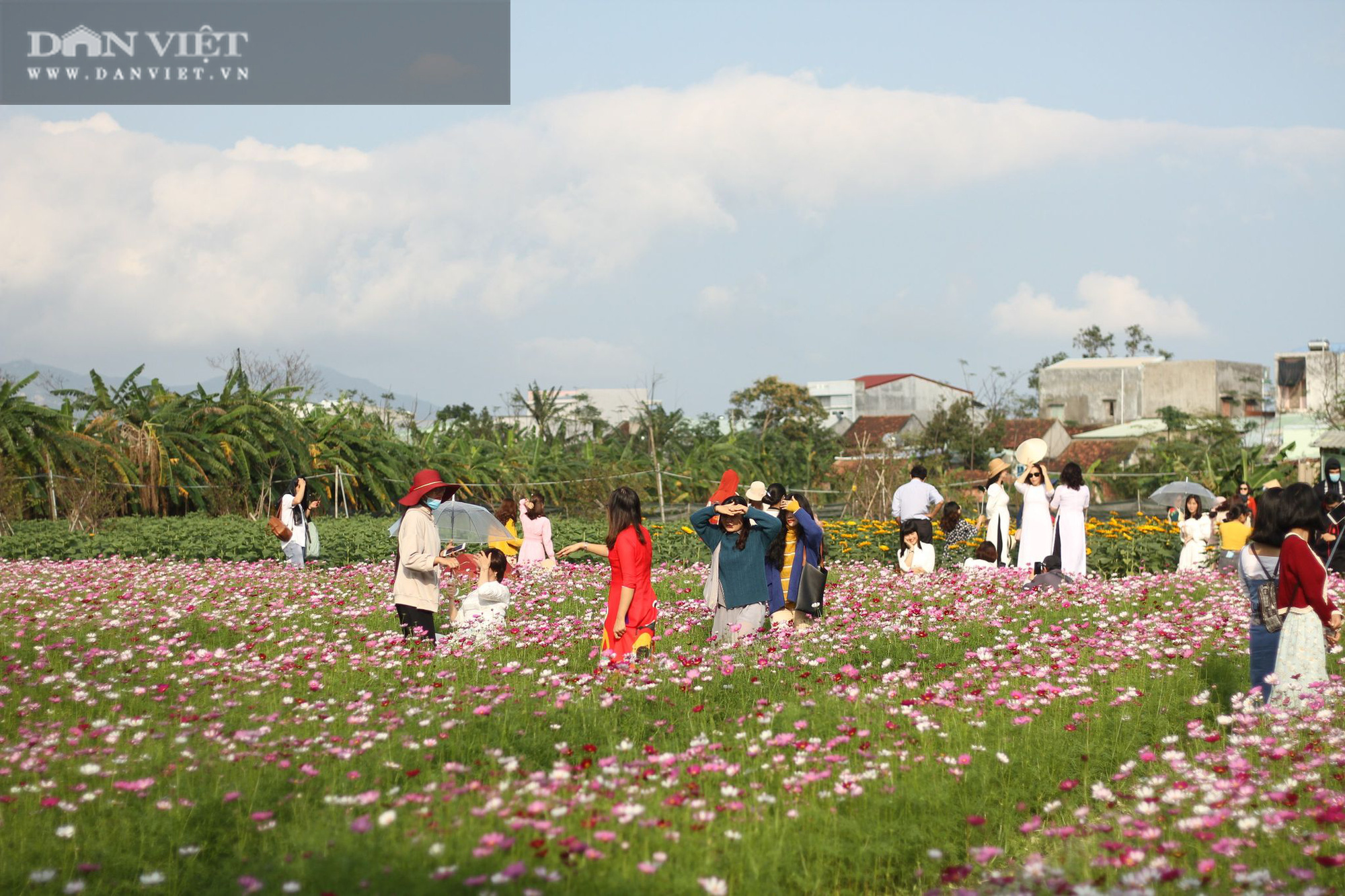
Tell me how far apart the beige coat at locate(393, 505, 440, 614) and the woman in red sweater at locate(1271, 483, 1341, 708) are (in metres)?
5.72

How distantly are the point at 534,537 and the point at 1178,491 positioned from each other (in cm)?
1061

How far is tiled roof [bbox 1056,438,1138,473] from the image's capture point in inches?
1774

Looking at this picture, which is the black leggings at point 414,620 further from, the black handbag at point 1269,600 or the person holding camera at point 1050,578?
the person holding camera at point 1050,578

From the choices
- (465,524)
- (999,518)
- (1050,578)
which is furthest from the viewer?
(465,524)

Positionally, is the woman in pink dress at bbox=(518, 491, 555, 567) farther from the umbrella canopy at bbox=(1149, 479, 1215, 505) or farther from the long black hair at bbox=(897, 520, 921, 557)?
the umbrella canopy at bbox=(1149, 479, 1215, 505)

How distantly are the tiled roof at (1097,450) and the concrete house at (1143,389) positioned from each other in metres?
11.8

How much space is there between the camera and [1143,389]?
6134 cm

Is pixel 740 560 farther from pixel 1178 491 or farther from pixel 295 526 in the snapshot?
pixel 1178 491

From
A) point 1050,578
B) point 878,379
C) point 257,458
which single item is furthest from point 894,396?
point 1050,578

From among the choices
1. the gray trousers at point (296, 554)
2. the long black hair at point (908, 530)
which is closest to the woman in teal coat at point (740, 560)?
the long black hair at point (908, 530)

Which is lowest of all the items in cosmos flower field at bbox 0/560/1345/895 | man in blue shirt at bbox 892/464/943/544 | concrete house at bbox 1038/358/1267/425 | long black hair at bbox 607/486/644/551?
cosmos flower field at bbox 0/560/1345/895

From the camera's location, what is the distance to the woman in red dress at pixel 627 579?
26.7ft

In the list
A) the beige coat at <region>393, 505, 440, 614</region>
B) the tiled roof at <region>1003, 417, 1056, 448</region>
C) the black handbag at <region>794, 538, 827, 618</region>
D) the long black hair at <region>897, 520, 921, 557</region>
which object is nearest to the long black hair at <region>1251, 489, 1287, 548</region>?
the black handbag at <region>794, 538, 827, 618</region>

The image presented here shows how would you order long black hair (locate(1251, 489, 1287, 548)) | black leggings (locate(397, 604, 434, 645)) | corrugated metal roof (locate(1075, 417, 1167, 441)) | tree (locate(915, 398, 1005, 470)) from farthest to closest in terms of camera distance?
corrugated metal roof (locate(1075, 417, 1167, 441))
tree (locate(915, 398, 1005, 470))
black leggings (locate(397, 604, 434, 645))
long black hair (locate(1251, 489, 1287, 548))
